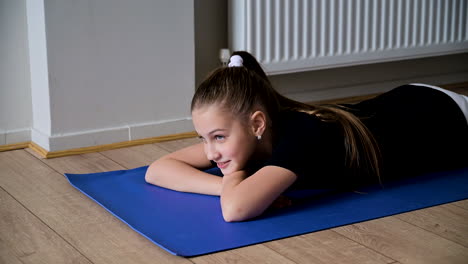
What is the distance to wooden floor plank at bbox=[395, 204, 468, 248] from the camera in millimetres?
1502

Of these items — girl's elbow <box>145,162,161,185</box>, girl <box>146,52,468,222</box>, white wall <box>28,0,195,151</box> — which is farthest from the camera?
white wall <box>28,0,195,151</box>

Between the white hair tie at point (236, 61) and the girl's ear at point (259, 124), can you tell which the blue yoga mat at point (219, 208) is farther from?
the white hair tie at point (236, 61)

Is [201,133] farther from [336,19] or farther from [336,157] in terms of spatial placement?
[336,19]

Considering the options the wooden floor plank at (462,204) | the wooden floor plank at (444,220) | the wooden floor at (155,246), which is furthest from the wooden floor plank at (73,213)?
the wooden floor plank at (462,204)

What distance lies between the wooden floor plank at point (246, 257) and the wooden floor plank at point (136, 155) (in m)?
0.73

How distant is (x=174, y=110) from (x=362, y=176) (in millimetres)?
850

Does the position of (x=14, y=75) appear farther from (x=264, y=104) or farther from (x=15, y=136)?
(x=264, y=104)

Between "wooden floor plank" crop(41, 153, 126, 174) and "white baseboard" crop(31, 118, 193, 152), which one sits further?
"white baseboard" crop(31, 118, 193, 152)

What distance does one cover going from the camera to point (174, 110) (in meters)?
2.43

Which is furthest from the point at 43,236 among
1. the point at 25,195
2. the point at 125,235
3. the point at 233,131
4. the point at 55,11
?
the point at 55,11

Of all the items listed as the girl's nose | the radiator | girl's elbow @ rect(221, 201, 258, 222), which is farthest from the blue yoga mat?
the radiator

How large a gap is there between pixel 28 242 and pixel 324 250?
2.02ft

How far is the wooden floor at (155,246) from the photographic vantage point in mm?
1387

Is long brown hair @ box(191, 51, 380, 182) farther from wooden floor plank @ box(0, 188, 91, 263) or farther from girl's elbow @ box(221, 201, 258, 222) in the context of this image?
wooden floor plank @ box(0, 188, 91, 263)
